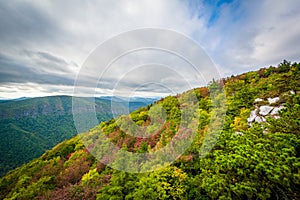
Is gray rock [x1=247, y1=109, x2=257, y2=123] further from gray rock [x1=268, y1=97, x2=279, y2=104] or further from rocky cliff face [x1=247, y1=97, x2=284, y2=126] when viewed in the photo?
gray rock [x1=268, y1=97, x2=279, y2=104]

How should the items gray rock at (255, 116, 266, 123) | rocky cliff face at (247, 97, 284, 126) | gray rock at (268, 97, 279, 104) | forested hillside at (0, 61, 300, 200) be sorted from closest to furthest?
forested hillside at (0, 61, 300, 200), gray rock at (255, 116, 266, 123), rocky cliff face at (247, 97, 284, 126), gray rock at (268, 97, 279, 104)

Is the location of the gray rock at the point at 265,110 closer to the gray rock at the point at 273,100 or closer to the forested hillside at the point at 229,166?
the forested hillside at the point at 229,166

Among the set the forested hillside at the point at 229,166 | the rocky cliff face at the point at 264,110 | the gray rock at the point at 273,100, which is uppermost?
the gray rock at the point at 273,100

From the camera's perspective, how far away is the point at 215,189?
7992mm

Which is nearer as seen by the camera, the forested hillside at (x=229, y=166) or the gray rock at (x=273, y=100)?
the forested hillside at (x=229, y=166)

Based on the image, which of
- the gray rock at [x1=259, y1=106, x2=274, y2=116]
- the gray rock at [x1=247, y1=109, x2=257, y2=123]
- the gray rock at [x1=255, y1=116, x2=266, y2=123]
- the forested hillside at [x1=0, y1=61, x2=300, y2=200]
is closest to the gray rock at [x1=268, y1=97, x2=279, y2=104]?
the forested hillside at [x1=0, y1=61, x2=300, y2=200]

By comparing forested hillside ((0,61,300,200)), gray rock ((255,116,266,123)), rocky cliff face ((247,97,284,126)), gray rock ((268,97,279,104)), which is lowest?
forested hillside ((0,61,300,200))

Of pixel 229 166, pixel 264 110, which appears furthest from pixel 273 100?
pixel 229 166

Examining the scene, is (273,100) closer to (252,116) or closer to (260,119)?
(252,116)

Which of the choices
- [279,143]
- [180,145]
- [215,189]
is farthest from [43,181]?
A: [279,143]

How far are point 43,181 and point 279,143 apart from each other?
Result: 25.1 meters

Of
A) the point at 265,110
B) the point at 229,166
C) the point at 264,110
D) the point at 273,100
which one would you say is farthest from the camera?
the point at 273,100

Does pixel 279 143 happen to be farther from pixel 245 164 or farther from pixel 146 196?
pixel 146 196

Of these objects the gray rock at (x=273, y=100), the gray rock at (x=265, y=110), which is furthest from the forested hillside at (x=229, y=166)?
the gray rock at (x=265, y=110)
